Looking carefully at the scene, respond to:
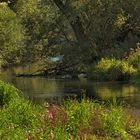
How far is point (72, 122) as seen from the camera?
13.7m

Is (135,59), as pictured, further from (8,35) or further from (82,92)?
(8,35)

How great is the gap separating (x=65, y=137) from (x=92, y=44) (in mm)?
35484

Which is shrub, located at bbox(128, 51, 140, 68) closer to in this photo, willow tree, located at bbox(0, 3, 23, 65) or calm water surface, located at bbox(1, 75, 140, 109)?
calm water surface, located at bbox(1, 75, 140, 109)

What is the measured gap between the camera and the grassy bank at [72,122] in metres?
12.7

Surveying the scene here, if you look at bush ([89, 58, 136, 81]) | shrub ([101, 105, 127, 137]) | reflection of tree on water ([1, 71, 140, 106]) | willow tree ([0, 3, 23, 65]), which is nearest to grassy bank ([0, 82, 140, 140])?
shrub ([101, 105, 127, 137])

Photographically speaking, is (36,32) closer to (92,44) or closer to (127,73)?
(92,44)

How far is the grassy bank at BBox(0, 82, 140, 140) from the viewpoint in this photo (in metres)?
12.7

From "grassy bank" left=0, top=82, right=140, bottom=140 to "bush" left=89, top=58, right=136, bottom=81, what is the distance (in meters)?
21.3

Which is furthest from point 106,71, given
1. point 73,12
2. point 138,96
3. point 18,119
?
point 18,119

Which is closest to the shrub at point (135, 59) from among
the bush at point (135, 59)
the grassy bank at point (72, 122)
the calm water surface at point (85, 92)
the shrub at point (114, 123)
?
the bush at point (135, 59)

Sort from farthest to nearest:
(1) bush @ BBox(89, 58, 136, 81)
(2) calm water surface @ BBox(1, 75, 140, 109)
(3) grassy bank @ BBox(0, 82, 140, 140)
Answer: (1) bush @ BBox(89, 58, 136, 81) < (2) calm water surface @ BBox(1, 75, 140, 109) < (3) grassy bank @ BBox(0, 82, 140, 140)

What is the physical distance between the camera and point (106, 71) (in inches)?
1518

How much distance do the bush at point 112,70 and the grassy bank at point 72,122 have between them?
69.9 feet

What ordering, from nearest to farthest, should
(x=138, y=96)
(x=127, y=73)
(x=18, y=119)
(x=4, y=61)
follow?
(x=18, y=119) < (x=138, y=96) < (x=127, y=73) < (x=4, y=61)
